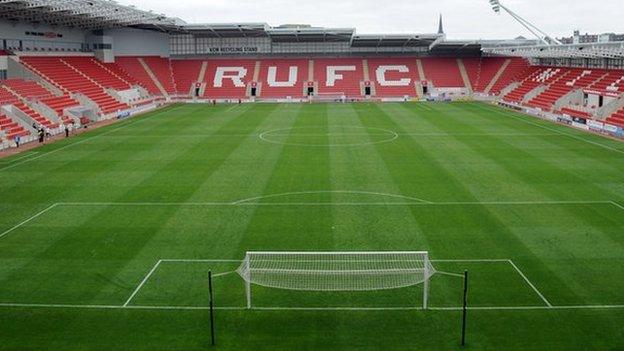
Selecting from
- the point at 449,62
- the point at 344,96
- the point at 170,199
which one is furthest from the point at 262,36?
the point at 170,199

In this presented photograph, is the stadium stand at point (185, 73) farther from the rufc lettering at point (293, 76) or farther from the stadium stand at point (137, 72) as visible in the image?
the stadium stand at point (137, 72)

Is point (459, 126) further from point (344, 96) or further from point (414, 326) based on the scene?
point (414, 326)

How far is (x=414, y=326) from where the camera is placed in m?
13.5

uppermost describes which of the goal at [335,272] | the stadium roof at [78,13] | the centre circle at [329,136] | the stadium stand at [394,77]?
the stadium roof at [78,13]

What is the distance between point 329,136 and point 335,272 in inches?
1063

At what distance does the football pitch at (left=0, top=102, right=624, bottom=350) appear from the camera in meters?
13.4

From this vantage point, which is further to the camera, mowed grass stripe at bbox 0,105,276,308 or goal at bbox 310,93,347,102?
goal at bbox 310,93,347,102

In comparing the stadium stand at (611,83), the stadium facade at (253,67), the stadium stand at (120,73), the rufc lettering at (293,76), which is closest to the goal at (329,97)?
the stadium facade at (253,67)

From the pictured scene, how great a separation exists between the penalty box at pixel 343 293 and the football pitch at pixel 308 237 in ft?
0.20

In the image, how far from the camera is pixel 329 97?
238ft

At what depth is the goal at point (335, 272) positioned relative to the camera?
14.6 metres

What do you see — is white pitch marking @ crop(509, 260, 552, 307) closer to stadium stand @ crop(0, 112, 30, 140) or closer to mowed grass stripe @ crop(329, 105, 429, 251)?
mowed grass stripe @ crop(329, 105, 429, 251)

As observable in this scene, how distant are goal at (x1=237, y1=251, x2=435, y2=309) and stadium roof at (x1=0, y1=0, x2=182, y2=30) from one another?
112 feet

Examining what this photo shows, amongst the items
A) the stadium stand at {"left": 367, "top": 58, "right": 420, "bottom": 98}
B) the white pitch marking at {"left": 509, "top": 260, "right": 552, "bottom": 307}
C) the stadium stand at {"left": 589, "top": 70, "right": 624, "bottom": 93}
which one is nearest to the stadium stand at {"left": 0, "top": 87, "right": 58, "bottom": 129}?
the white pitch marking at {"left": 509, "top": 260, "right": 552, "bottom": 307}
